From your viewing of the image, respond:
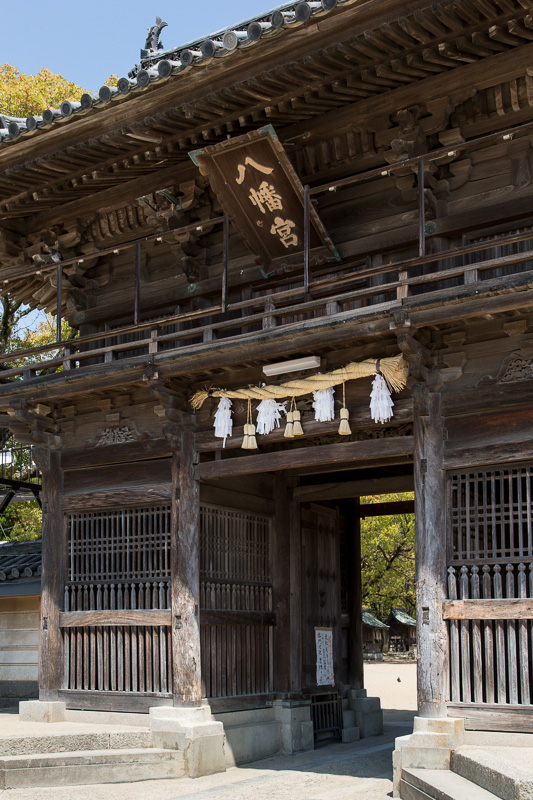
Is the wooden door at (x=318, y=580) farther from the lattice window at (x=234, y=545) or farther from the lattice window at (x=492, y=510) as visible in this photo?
the lattice window at (x=492, y=510)

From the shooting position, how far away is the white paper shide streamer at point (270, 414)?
416 inches

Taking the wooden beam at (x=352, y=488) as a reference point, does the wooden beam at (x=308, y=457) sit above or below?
above

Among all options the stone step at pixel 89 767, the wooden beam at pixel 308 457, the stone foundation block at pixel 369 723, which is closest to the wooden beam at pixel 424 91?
the wooden beam at pixel 308 457

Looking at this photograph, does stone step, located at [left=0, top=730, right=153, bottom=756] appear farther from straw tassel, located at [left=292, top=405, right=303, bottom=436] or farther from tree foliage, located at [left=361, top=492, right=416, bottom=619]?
tree foliage, located at [left=361, top=492, right=416, bottom=619]

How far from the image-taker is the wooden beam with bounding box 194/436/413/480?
9.69m

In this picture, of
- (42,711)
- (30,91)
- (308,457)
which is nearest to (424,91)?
(308,457)

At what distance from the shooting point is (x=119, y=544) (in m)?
12.1

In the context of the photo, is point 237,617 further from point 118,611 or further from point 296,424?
point 296,424

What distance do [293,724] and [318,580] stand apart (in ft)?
7.96

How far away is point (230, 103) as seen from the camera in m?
9.80

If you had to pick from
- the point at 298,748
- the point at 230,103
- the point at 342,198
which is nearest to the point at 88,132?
the point at 230,103

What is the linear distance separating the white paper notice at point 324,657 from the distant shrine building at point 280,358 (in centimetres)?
7

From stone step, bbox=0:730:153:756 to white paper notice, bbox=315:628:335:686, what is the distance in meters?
3.66

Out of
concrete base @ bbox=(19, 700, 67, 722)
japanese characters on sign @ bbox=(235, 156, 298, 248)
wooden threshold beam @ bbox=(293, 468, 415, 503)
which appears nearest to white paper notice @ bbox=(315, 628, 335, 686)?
wooden threshold beam @ bbox=(293, 468, 415, 503)
